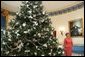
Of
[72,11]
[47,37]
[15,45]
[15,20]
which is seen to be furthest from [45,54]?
[72,11]

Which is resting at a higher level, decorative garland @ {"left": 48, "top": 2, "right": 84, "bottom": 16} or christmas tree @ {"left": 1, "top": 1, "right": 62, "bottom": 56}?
decorative garland @ {"left": 48, "top": 2, "right": 84, "bottom": 16}

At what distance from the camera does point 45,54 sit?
14.2 feet

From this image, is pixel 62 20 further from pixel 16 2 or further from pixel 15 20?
pixel 15 20

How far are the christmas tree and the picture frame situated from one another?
13.5 feet

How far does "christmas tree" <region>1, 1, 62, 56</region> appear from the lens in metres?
4.35

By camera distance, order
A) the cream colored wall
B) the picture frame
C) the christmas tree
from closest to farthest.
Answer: the christmas tree
the picture frame
the cream colored wall

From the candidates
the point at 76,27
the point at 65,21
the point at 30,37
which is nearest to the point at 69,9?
the point at 65,21

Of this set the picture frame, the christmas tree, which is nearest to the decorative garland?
the picture frame

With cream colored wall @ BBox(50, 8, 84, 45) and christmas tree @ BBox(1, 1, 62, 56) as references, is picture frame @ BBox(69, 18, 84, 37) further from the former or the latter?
christmas tree @ BBox(1, 1, 62, 56)

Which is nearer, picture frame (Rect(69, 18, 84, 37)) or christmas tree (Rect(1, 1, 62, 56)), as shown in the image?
christmas tree (Rect(1, 1, 62, 56))

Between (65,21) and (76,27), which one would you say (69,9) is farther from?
(76,27)

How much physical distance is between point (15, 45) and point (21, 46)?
10.0 inches

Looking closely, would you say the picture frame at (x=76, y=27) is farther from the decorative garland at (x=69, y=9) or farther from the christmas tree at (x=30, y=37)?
the christmas tree at (x=30, y=37)

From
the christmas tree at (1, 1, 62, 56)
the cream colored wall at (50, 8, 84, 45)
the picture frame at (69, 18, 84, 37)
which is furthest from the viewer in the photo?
the cream colored wall at (50, 8, 84, 45)
